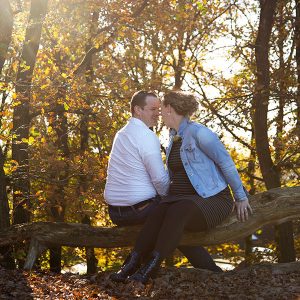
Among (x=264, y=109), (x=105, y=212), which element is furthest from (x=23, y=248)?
(x=264, y=109)

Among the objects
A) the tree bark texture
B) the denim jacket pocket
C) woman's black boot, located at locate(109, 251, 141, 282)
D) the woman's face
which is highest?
the tree bark texture

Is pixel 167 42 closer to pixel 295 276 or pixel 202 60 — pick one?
pixel 202 60

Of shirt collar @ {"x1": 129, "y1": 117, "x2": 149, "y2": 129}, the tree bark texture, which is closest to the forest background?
the tree bark texture

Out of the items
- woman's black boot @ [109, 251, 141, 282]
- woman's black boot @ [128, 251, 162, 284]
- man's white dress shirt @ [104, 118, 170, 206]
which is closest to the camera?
woman's black boot @ [128, 251, 162, 284]

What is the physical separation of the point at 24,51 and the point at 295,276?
6.77m

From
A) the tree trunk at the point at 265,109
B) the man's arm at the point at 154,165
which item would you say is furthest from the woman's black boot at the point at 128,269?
the tree trunk at the point at 265,109

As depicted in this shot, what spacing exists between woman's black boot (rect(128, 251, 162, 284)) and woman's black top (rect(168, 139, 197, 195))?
0.79 meters

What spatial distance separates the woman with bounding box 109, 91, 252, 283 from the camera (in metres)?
5.05

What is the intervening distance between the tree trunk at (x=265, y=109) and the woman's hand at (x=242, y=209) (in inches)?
215

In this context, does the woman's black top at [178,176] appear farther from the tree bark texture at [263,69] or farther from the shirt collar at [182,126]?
the tree bark texture at [263,69]

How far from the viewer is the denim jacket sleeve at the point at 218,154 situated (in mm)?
5320

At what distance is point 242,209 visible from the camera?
5590 millimetres

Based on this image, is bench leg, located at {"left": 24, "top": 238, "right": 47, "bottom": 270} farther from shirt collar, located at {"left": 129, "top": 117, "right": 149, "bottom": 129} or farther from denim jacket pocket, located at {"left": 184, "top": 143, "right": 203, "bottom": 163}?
denim jacket pocket, located at {"left": 184, "top": 143, "right": 203, "bottom": 163}

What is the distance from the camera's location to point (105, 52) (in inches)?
651
